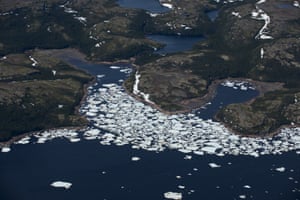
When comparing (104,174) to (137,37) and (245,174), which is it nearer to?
(245,174)

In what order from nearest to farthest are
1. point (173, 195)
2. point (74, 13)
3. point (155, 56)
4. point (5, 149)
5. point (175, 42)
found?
point (173, 195) < point (5, 149) < point (155, 56) < point (175, 42) < point (74, 13)

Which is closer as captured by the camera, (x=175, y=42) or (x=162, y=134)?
(x=162, y=134)

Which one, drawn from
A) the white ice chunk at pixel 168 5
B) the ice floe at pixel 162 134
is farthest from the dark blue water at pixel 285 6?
the ice floe at pixel 162 134

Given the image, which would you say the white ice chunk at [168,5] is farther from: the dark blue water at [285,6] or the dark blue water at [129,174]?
the dark blue water at [129,174]

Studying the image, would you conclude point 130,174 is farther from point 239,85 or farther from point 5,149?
point 239,85

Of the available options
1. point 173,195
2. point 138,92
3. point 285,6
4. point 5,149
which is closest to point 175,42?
point 285,6

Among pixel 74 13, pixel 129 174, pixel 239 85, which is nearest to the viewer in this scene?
pixel 129 174

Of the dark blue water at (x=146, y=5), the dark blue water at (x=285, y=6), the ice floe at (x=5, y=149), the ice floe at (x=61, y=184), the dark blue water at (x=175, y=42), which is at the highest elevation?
the dark blue water at (x=285, y=6)

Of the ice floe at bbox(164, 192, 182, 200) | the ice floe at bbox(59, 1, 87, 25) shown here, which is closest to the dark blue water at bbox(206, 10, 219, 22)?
the ice floe at bbox(59, 1, 87, 25)
